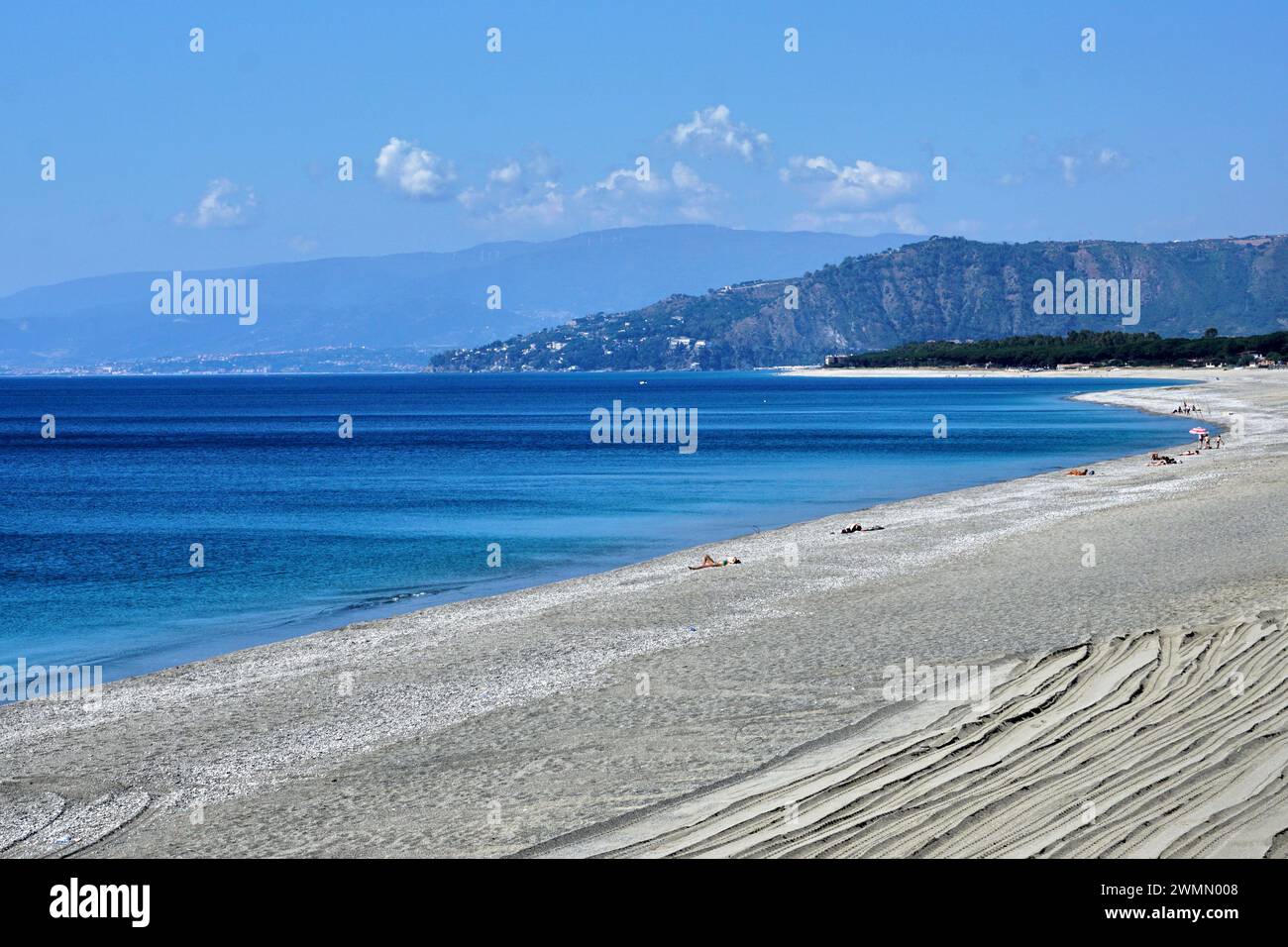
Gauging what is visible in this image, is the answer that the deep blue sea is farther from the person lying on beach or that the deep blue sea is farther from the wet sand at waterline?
the wet sand at waterline

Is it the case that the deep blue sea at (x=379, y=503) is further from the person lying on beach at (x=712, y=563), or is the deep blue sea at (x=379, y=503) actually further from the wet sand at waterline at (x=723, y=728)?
the wet sand at waterline at (x=723, y=728)

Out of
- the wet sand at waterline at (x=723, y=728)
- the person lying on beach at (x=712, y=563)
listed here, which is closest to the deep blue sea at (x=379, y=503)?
the person lying on beach at (x=712, y=563)

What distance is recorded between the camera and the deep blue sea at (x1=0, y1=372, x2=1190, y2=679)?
23922 millimetres

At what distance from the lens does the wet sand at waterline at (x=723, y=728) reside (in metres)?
8.90

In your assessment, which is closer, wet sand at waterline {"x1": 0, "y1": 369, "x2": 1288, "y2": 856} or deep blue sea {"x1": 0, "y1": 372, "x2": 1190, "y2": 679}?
wet sand at waterline {"x1": 0, "y1": 369, "x2": 1288, "y2": 856}

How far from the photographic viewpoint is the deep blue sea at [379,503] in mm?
23922

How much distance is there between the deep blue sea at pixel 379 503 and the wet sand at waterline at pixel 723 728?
14.8 ft

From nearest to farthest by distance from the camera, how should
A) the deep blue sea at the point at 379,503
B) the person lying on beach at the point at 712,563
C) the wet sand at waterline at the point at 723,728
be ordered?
the wet sand at waterline at the point at 723,728
the deep blue sea at the point at 379,503
the person lying on beach at the point at 712,563

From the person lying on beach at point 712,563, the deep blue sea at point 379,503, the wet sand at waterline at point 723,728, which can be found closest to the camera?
the wet sand at waterline at point 723,728

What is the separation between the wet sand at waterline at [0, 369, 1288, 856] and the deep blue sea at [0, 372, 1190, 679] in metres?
4.52

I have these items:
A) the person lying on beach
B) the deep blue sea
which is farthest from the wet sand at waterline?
the deep blue sea

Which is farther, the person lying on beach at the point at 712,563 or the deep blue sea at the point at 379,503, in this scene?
the person lying on beach at the point at 712,563

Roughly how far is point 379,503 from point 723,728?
106ft

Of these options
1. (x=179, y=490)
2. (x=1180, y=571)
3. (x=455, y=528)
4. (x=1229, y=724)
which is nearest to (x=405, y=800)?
(x=1229, y=724)
